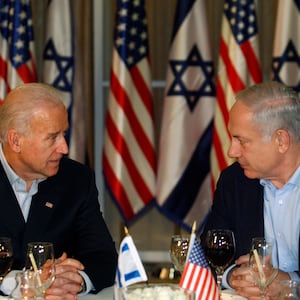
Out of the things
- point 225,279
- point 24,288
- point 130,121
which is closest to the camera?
point 24,288

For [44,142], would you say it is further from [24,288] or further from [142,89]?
[142,89]

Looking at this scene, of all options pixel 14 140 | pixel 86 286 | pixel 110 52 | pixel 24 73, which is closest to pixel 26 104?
pixel 14 140

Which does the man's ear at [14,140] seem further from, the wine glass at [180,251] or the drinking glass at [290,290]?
the drinking glass at [290,290]

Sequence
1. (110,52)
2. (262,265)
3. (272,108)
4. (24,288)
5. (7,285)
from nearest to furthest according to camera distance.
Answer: (24,288) < (262,265) < (7,285) < (272,108) < (110,52)

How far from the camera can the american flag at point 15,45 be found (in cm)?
561

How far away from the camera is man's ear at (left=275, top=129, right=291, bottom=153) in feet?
10.5

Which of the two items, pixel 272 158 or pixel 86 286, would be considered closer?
pixel 86 286

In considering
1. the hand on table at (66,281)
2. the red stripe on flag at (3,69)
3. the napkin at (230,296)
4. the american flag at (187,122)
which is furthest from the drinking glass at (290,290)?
the red stripe on flag at (3,69)

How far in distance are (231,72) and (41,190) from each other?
2.42 metres

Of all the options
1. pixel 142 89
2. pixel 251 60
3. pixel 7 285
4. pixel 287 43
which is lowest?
pixel 7 285

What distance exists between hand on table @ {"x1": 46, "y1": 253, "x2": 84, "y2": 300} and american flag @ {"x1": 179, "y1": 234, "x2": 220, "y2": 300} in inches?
24.7

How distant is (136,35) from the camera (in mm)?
5668

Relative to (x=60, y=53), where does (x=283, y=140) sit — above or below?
below

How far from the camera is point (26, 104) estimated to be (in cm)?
332
